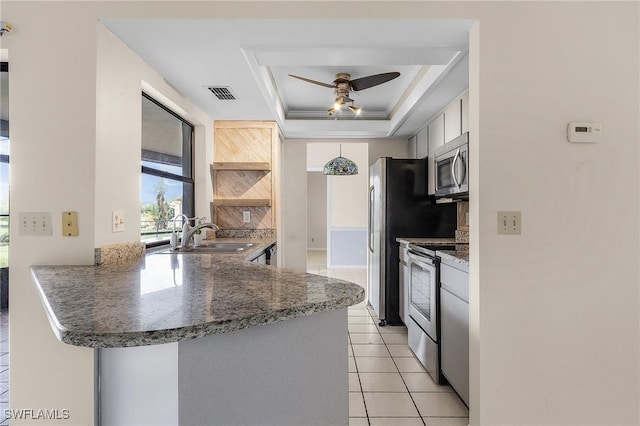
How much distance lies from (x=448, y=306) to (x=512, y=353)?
0.50m

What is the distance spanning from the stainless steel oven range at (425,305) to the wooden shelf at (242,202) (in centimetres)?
160

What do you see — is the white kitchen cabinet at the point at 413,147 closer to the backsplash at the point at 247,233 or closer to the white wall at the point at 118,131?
the backsplash at the point at 247,233

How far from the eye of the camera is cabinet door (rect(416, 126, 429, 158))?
3.56 m

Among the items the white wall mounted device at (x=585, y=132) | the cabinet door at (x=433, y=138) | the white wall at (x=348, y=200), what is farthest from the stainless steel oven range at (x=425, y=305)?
the white wall at (x=348, y=200)

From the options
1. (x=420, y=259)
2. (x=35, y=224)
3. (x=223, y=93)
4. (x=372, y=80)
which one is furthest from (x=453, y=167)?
(x=35, y=224)

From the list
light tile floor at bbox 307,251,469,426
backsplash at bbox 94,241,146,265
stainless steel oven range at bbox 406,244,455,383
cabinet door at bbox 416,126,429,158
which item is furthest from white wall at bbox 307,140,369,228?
backsplash at bbox 94,241,146,265

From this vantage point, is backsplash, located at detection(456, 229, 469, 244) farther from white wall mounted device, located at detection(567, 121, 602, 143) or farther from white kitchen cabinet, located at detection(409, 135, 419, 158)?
white wall mounted device, located at detection(567, 121, 602, 143)

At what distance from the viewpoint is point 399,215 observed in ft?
11.1

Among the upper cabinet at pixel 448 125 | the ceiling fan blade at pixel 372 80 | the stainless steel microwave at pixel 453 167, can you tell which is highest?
the ceiling fan blade at pixel 372 80

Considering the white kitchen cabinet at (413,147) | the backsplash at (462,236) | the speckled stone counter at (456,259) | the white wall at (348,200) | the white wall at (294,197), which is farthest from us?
the white wall at (348,200)

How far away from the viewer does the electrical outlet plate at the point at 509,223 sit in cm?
162

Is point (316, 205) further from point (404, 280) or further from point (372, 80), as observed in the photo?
point (372, 80)

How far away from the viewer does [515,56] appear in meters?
1.64

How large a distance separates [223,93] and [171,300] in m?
2.17
